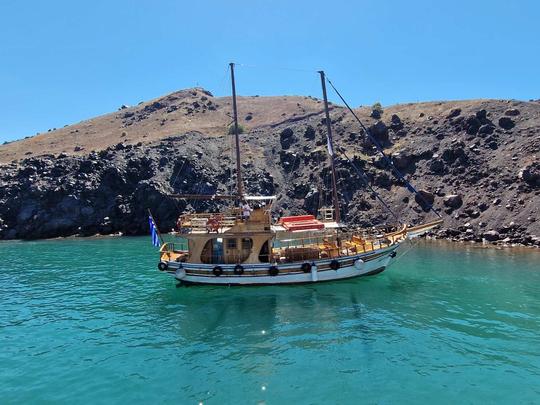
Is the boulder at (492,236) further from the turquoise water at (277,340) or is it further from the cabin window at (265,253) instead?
the cabin window at (265,253)

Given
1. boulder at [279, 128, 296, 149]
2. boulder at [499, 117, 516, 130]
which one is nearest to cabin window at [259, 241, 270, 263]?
boulder at [499, 117, 516, 130]

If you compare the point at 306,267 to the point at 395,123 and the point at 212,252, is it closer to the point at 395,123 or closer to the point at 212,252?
the point at 212,252

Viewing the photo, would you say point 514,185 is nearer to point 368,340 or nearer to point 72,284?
point 368,340

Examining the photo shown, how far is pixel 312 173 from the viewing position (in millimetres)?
86250

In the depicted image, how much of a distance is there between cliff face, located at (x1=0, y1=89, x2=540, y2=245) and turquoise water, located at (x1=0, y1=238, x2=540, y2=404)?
27838 mm

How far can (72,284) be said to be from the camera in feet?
114

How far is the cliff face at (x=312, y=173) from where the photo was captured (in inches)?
2440

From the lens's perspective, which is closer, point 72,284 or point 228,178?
point 72,284

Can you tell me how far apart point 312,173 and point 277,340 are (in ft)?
222

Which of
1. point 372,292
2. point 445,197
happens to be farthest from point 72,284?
point 445,197

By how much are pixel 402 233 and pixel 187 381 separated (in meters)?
26.7

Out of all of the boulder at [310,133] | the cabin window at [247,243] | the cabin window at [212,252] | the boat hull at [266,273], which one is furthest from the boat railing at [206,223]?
the boulder at [310,133]

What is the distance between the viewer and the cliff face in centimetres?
6197

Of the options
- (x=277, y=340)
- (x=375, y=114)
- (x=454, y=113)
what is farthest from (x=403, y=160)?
(x=277, y=340)
